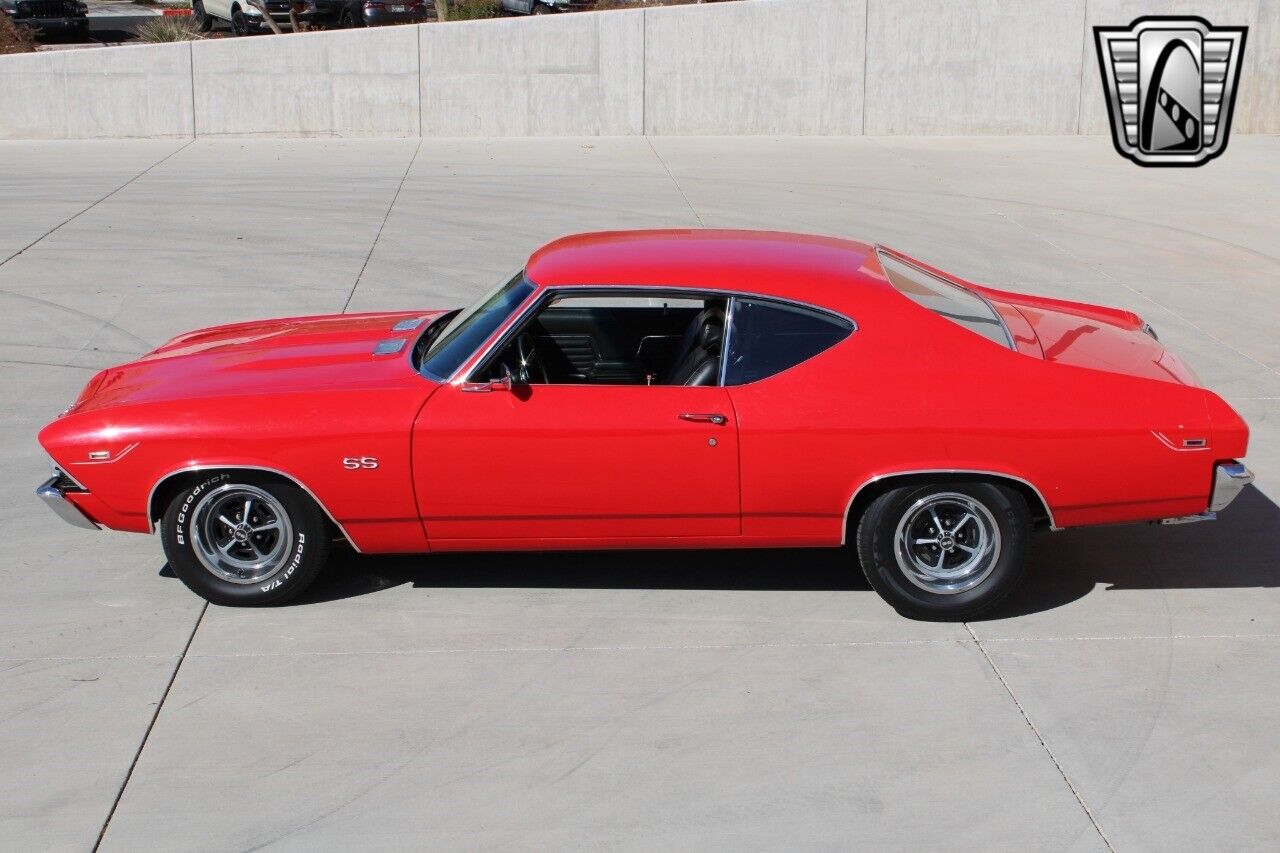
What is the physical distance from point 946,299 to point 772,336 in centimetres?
88

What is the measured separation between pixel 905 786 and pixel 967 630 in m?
1.19

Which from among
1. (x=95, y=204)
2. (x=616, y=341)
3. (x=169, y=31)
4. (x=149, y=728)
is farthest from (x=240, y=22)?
(x=149, y=728)

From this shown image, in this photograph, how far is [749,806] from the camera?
4289 millimetres

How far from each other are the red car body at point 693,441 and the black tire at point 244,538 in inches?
4.2

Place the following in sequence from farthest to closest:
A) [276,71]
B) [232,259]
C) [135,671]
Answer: [276,71]
[232,259]
[135,671]

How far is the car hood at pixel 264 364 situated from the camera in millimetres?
5539

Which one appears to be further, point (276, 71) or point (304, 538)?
point (276, 71)

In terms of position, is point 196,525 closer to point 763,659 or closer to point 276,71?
point 763,659

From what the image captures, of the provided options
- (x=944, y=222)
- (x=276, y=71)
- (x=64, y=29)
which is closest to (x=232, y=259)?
(x=944, y=222)

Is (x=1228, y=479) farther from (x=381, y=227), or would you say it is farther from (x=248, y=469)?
(x=381, y=227)

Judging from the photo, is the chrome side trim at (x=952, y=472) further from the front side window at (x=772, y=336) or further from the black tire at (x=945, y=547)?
the front side window at (x=772, y=336)

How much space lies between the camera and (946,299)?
582cm

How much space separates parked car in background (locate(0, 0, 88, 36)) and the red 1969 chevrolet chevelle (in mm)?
23401

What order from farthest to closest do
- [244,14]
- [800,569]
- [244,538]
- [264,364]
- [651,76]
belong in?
[244,14]
[651,76]
[800,569]
[264,364]
[244,538]
